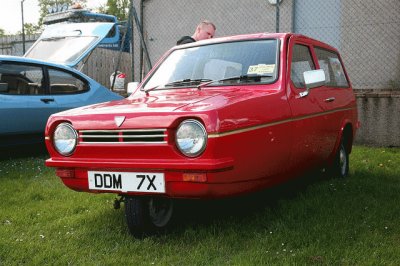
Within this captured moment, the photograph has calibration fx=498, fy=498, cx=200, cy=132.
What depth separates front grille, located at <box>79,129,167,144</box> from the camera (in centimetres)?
313

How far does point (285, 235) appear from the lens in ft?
11.3

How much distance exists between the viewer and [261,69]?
402 cm

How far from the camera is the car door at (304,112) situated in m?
3.93

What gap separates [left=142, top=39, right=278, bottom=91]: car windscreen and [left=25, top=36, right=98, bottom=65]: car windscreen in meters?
5.36

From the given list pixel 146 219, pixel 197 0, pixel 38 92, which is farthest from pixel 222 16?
pixel 146 219

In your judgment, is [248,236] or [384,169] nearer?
[248,236]

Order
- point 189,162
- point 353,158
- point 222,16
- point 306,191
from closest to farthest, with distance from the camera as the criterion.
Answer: point 189,162 < point 306,191 < point 353,158 < point 222,16

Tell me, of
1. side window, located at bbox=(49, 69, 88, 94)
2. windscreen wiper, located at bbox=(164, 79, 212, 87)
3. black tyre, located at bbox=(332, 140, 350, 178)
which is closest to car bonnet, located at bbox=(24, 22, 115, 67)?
side window, located at bbox=(49, 69, 88, 94)

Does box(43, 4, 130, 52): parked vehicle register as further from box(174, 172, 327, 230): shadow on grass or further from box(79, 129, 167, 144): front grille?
box(79, 129, 167, 144): front grille

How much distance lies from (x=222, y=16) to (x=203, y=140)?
7864 millimetres

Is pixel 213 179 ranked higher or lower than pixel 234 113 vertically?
lower

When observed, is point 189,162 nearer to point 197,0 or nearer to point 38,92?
point 38,92

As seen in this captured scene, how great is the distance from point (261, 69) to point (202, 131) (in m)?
1.20

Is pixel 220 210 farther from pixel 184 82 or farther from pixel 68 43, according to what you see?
pixel 68 43
